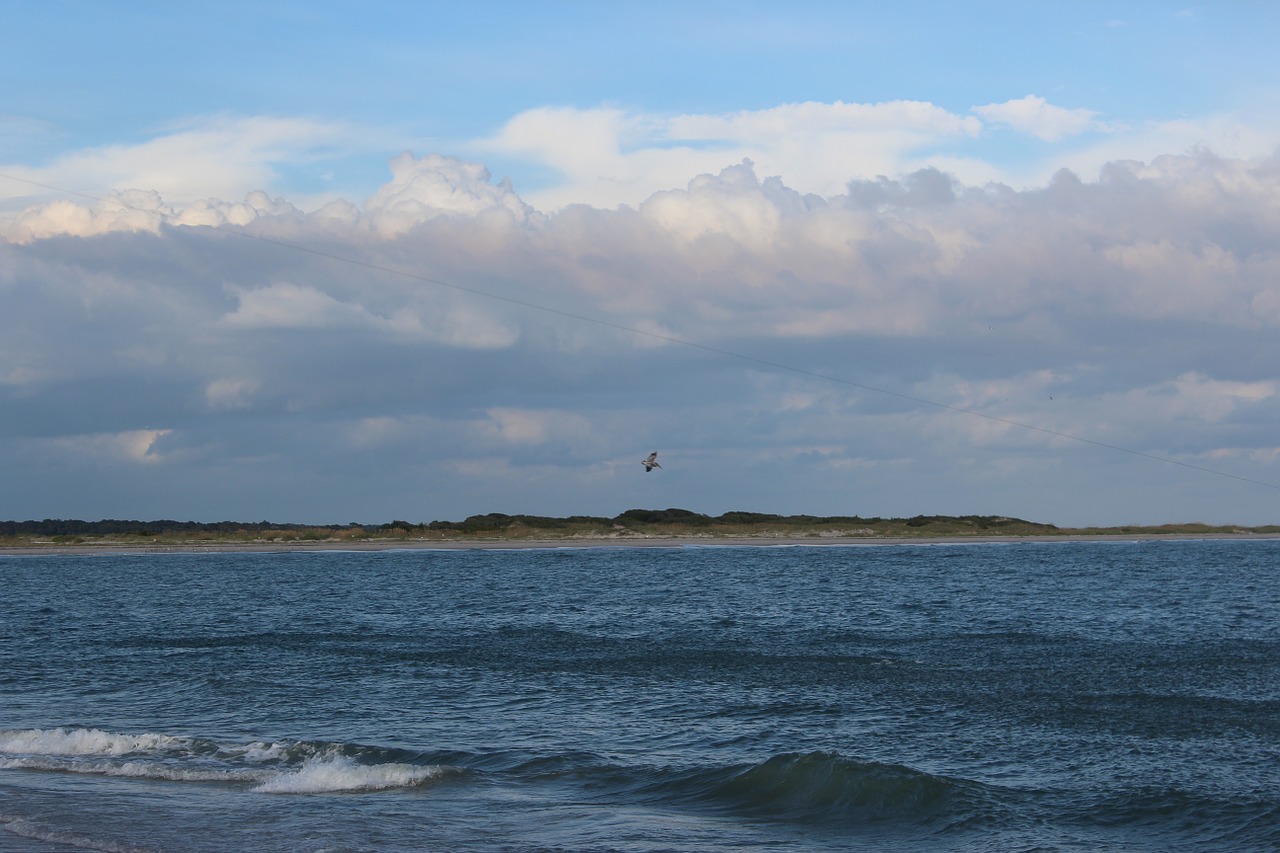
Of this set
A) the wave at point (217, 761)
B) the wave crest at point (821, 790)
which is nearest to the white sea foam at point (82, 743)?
the wave at point (217, 761)

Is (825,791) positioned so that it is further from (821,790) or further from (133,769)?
(133,769)

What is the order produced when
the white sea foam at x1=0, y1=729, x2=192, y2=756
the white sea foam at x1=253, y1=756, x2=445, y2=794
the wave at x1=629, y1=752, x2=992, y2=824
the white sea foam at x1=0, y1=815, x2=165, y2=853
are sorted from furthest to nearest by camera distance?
the white sea foam at x1=0, y1=729, x2=192, y2=756, the white sea foam at x1=253, y1=756, x2=445, y2=794, the wave at x1=629, y1=752, x2=992, y2=824, the white sea foam at x1=0, y1=815, x2=165, y2=853

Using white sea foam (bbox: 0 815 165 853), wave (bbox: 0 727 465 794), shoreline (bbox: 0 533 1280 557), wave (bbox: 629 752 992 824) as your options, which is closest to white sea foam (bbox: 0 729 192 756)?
wave (bbox: 0 727 465 794)

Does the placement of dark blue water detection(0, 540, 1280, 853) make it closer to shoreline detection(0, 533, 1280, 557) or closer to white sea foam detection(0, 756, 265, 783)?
white sea foam detection(0, 756, 265, 783)

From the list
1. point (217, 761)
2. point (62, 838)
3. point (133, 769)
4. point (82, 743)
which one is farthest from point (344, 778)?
point (82, 743)

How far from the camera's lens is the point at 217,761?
2161cm

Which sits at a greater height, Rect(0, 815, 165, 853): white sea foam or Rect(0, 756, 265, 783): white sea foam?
Rect(0, 815, 165, 853): white sea foam

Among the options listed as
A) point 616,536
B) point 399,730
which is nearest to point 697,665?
point 399,730

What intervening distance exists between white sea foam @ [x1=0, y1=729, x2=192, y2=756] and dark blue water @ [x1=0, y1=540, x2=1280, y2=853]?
0.08 metres

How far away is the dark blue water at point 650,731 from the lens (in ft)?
56.1

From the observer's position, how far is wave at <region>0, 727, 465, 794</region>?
2002 centimetres

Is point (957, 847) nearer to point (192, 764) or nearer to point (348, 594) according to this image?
point (192, 764)

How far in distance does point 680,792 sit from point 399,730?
7.40 m

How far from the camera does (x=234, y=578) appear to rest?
92438 mm
